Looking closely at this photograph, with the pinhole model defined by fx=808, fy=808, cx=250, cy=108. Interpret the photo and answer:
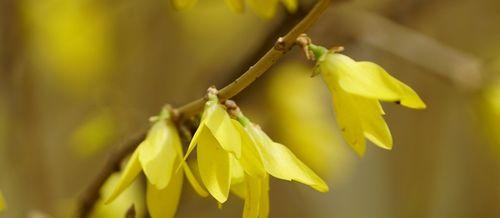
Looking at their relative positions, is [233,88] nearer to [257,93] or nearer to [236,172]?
[236,172]

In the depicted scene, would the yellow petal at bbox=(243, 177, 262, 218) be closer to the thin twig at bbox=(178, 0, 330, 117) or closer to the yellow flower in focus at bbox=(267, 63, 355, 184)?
the thin twig at bbox=(178, 0, 330, 117)

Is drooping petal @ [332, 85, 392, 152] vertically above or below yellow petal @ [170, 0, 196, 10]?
below

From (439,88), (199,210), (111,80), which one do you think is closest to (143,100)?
(111,80)

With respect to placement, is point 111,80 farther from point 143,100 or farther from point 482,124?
point 482,124

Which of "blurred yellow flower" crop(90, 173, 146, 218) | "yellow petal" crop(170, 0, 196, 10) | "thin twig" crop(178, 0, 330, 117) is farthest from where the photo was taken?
"blurred yellow flower" crop(90, 173, 146, 218)

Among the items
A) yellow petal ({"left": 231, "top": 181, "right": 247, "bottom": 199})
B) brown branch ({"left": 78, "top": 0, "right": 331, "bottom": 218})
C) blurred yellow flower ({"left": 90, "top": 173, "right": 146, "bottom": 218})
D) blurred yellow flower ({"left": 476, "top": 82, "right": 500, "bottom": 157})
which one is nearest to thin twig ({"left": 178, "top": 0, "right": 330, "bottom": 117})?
brown branch ({"left": 78, "top": 0, "right": 331, "bottom": 218})

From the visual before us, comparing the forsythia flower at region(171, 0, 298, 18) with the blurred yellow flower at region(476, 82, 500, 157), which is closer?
the forsythia flower at region(171, 0, 298, 18)

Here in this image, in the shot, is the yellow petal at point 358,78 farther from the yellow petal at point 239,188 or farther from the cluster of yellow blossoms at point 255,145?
the yellow petal at point 239,188
